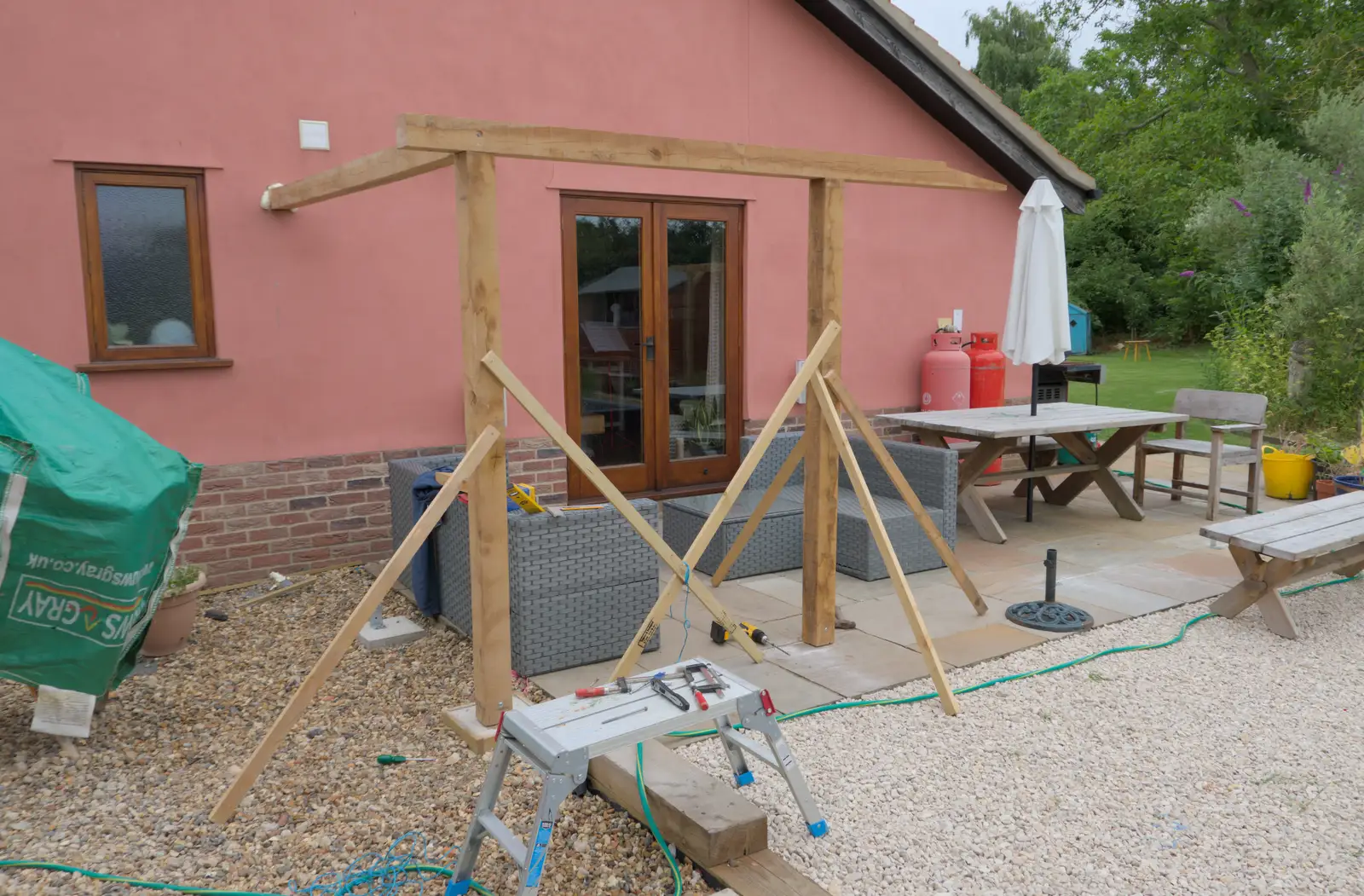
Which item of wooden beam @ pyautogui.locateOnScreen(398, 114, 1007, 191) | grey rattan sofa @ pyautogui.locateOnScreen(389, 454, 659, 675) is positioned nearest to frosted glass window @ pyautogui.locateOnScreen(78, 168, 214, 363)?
grey rattan sofa @ pyautogui.locateOnScreen(389, 454, 659, 675)

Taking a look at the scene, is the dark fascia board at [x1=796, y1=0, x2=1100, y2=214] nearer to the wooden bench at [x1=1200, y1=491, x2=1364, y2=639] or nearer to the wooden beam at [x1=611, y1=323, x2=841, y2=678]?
the wooden beam at [x1=611, y1=323, x2=841, y2=678]

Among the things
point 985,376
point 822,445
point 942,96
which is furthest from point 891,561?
point 942,96

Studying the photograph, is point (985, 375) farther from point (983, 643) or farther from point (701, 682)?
point (701, 682)

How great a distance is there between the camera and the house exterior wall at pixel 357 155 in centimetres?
485

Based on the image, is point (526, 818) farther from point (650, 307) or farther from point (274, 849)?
point (650, 307)

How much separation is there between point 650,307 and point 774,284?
106 cm

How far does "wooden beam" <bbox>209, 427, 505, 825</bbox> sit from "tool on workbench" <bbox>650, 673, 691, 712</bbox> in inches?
36.3

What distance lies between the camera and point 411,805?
123 inches

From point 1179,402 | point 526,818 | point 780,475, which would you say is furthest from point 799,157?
point 1179,402

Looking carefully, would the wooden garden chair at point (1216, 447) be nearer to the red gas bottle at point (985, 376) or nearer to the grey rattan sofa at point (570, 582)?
the red gas bottle at point (985, 376)

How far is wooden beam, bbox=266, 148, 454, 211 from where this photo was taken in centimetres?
352

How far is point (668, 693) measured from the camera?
2.75 metres

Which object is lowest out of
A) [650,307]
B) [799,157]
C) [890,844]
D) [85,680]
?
[890,844]

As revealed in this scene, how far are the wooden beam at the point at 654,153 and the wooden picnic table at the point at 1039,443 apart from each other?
209 cm
